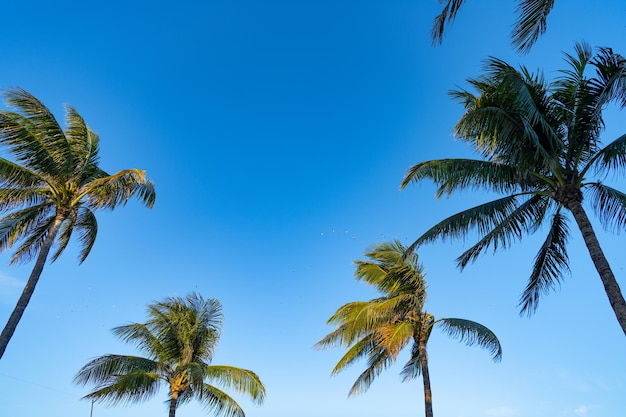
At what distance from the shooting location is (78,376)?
44.2 feet

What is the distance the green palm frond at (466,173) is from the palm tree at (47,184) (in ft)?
26.8

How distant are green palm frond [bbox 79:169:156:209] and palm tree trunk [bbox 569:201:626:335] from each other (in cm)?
1117

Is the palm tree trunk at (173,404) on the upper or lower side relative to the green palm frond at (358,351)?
lower

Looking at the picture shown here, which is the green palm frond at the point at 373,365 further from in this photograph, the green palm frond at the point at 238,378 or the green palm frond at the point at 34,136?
the green palm frond at the point at 34,136

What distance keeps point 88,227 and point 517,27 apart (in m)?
13.5

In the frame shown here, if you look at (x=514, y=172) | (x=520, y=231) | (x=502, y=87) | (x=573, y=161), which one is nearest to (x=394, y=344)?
(x=520, y=231)

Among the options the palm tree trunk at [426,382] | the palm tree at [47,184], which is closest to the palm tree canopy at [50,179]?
the palm tree at [47,184]

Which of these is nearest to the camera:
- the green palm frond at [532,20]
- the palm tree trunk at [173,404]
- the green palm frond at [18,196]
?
the green palm frond at [532,20]

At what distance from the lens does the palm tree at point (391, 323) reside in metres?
13.9

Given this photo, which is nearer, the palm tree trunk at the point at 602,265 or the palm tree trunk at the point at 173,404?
the palm tree trunk at the point at 602,265

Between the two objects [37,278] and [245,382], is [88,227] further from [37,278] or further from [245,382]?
[245,382]

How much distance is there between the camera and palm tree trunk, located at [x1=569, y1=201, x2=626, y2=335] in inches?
297

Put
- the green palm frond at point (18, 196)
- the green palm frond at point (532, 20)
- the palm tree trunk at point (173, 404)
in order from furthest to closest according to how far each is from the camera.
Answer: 1. the palm tree trunk at point (173, 404)
2. the green palm frond at point (18, 196)
3. the green palm frond at point (532, 20)

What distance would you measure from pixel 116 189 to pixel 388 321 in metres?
10.2
